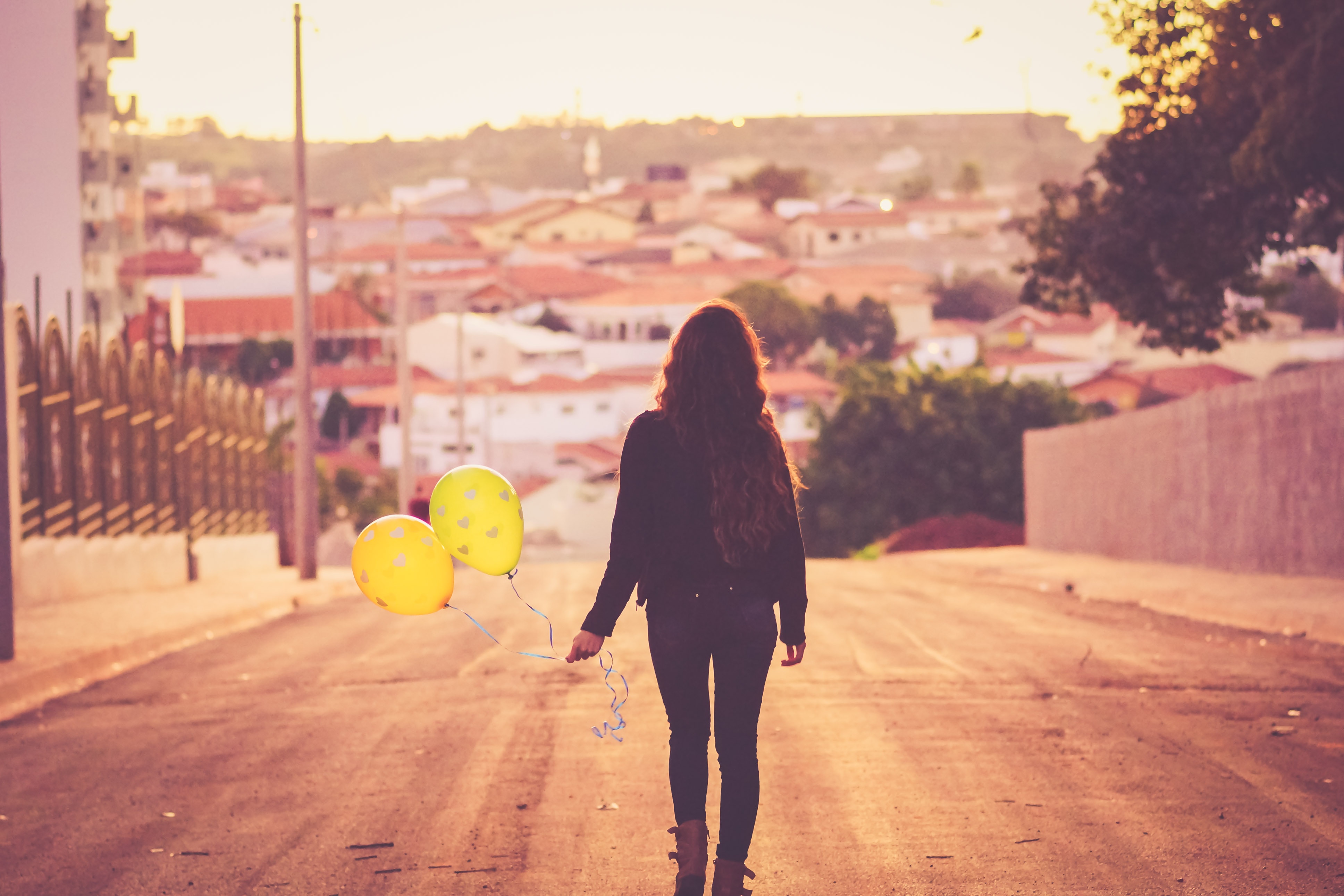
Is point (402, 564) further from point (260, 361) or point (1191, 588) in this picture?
point (260, 361)

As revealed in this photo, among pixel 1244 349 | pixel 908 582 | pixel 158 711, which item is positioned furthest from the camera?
pixel 1244 349

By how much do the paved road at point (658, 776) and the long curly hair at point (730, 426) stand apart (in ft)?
4.79

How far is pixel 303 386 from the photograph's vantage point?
27156 millimetres

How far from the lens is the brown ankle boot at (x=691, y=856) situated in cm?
555

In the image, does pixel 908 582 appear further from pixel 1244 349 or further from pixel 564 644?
pixel 1244 349

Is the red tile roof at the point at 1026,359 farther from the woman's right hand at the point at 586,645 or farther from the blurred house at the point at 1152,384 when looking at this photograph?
the woman's right hand at the point at 586,645

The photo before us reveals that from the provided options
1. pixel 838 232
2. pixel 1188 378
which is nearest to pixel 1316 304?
pixel 1188 378

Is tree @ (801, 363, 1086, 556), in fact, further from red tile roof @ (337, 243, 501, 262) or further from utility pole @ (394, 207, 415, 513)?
red tile roof @ (337, 243, 501, 262)

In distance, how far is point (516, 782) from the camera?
809 cm

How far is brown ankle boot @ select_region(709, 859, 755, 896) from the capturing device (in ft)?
18.4

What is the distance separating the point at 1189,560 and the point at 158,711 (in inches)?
706

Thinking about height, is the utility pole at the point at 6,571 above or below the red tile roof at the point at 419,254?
below

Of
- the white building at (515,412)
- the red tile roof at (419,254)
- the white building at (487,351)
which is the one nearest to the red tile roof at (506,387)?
the white building at (515,412)

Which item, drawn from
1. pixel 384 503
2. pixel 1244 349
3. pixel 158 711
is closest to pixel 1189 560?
pixel 158 711
